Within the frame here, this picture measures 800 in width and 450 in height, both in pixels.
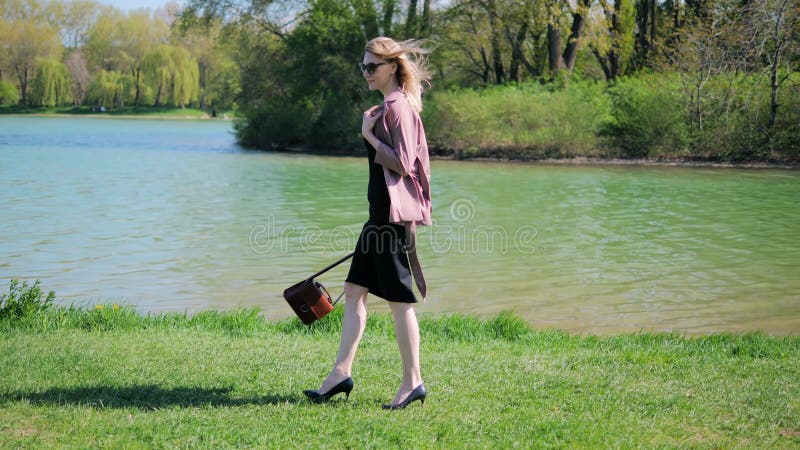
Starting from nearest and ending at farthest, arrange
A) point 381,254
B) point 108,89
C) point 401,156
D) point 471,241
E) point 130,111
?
point 401,156
point 381,254
point 471,241
point 108,89
point 130,111

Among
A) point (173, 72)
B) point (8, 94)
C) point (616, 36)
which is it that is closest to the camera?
point (616, 36)

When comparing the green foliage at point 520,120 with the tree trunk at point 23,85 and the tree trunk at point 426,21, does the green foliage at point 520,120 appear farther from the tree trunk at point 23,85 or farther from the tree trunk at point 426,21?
the tree trunk at point 23,85

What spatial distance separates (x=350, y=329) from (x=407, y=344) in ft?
1.28

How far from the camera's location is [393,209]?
5.01m

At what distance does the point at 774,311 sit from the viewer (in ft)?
30.5

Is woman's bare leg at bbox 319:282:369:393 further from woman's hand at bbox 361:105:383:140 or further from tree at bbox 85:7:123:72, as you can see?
tree at bbox 85:7:123:72

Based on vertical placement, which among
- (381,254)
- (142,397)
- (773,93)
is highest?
(773,93)

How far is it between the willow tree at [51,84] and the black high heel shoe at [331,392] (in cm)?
9338

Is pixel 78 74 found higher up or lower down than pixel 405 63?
higher up

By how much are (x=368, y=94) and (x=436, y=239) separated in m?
26.2

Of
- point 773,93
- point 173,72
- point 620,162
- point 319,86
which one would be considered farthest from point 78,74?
point 773,93

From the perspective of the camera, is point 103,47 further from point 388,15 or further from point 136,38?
point 388,15

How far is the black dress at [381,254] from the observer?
16.6 ft

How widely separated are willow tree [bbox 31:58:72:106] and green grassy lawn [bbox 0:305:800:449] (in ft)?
298
